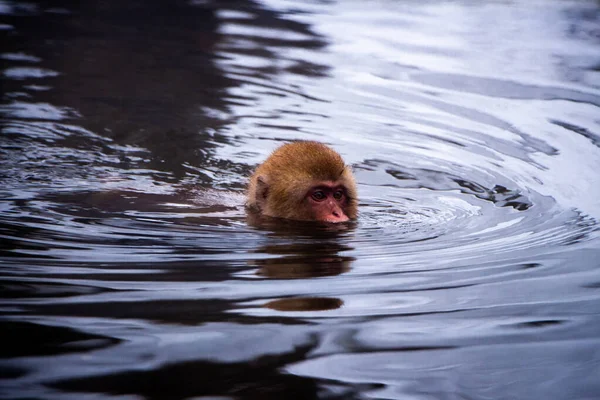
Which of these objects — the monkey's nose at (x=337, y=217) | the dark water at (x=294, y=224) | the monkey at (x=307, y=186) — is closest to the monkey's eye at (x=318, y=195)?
the monkey at (x=307, y=186)

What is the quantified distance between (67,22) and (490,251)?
442 inches

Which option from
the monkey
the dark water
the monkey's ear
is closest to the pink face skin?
the monkey

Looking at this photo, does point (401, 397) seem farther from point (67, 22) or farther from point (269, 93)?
point (67, 22)

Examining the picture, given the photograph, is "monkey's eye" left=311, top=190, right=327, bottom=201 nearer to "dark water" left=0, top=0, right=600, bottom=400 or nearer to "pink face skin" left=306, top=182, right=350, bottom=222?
"pink face skin" left=306, top=182, right=350, bottom=222

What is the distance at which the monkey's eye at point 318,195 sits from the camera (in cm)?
708

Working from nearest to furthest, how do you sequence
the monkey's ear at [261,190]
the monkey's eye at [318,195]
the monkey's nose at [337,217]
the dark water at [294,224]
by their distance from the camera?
the dark water at [294,224] → the monkey's nose at [337,217] → the monkey's eye at [318,195] → the monkey's ear at [261,190]

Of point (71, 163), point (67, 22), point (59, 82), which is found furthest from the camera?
point (67, 22)

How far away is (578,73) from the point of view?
42.9ft

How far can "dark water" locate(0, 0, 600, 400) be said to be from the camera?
325 cm

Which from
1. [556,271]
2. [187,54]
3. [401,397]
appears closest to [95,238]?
[556,271]

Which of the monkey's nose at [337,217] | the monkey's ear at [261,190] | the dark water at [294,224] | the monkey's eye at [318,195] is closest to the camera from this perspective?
the dark water at [294,224]

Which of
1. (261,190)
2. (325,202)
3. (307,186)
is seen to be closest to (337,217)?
(325,202)

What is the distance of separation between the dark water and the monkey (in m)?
0.27

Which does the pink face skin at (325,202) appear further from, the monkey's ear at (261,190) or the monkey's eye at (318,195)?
the monkey's ear at (261,190)
